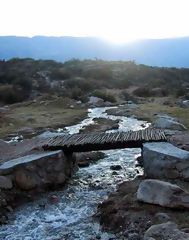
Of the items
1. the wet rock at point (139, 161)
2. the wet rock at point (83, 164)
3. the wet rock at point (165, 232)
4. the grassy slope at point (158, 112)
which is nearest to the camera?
the wet rock at point (165, 232)

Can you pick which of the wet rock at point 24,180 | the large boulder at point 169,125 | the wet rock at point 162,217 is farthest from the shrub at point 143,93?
the wet rock at point 162,217

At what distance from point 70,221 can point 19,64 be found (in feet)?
192

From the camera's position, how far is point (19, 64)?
6712 cm

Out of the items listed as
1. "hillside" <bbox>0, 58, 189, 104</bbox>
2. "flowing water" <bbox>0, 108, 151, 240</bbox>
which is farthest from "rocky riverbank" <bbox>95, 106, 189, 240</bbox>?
"hillside" <bbox>0, 58, 189, 104</bbox>

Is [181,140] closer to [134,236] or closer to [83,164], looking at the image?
[83,164]

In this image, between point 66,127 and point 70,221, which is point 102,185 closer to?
point 70,221

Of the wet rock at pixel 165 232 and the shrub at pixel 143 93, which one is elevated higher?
the wet rock at pixel 165 232

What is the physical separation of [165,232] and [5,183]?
5381 mm

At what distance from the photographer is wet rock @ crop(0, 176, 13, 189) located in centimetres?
1238

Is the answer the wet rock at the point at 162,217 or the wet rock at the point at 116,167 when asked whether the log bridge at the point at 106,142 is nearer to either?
the wet rock at the point at 116,167

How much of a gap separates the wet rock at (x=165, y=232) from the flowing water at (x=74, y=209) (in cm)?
93

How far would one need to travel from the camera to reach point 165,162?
12578 millimetres

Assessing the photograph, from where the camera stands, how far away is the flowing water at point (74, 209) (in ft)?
32.1

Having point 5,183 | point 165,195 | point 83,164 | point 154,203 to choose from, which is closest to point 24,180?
point 5,183
